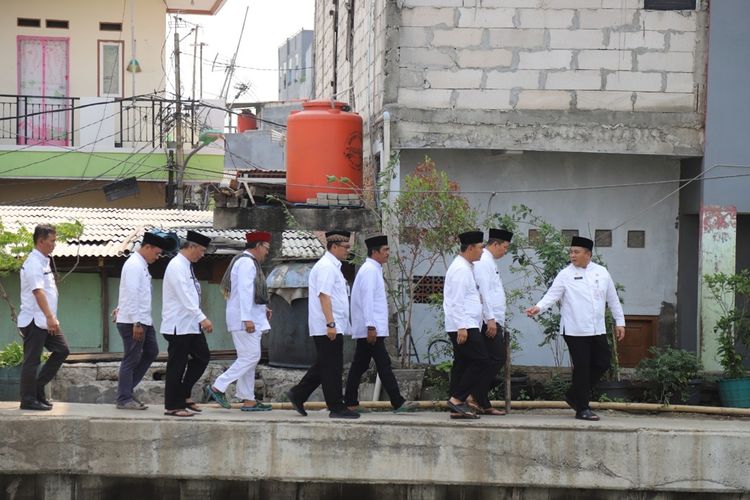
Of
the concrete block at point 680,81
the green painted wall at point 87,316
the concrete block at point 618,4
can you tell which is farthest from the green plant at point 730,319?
the green painted wall at point 87,316

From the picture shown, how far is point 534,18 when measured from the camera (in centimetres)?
1369

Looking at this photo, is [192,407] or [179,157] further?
[179,157]

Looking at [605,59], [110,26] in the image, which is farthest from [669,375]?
[110,26]

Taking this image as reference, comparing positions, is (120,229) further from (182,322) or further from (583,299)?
(583,299)

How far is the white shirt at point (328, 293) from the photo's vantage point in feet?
34.4

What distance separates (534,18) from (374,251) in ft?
14.2

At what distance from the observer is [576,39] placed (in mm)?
13719

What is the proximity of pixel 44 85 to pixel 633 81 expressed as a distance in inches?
640

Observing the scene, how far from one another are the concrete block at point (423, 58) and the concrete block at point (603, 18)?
165cm

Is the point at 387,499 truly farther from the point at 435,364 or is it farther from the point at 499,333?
the point at 435,364

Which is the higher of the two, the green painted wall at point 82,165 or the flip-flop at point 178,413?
the green painted wall at point 82,165

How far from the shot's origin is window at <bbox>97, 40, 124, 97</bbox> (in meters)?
26.2

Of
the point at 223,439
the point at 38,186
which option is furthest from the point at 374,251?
the point at 38,186

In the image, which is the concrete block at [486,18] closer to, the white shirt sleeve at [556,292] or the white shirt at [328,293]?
the white shirt sleeve at [556,292]
